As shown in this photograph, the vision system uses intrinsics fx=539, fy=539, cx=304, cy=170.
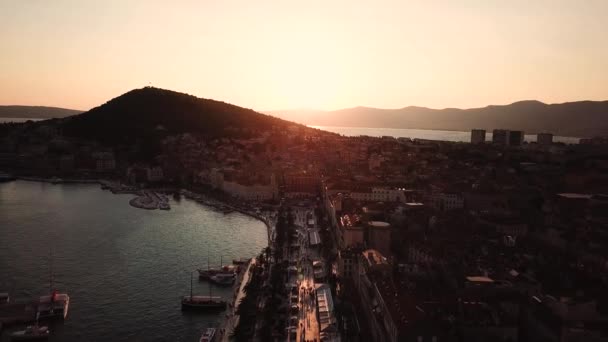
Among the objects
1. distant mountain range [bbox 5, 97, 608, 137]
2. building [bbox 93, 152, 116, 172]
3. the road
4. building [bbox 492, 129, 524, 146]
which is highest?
distant mountain range [bbox 5, 97, 608, 137]

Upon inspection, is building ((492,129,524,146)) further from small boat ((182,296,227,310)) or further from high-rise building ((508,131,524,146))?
small boat ((182,296,227,310))

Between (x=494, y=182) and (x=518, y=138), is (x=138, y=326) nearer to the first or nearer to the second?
(x=494, y=182)

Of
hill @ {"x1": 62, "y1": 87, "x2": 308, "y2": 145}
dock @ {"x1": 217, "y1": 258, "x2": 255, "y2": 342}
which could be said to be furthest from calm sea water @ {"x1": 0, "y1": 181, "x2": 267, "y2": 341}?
hill @ {"x1": 62, "y1": 87, "x2": 308, "y2": 145}

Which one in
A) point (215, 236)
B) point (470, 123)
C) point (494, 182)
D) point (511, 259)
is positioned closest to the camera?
point (511, 259)

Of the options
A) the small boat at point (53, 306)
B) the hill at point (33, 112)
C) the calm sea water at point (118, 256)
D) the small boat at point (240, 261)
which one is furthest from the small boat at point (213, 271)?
the hill at point (33, 112)

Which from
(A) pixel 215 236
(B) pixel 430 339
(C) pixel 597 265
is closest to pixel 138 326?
(B) pixel 430 339

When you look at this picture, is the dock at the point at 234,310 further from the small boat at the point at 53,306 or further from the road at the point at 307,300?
the small boat at the point at 53,306
